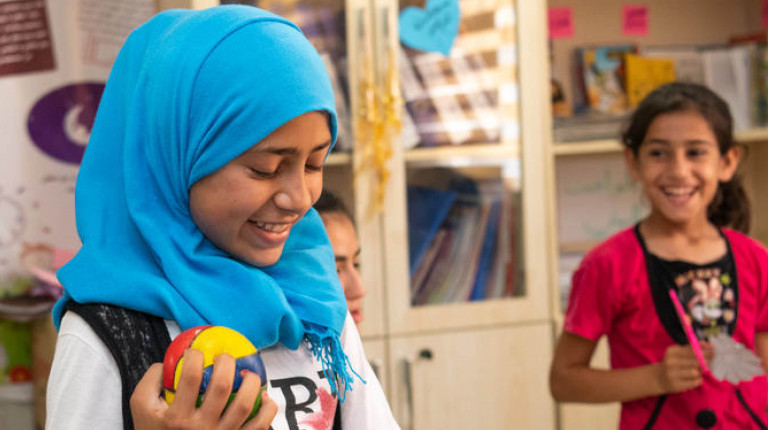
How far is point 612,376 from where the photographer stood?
161cm

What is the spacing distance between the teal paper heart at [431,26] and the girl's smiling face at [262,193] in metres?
1.28

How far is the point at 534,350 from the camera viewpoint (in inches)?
89.5

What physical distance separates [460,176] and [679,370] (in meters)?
0.87

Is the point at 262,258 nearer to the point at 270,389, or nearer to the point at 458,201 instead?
the point at 270,389

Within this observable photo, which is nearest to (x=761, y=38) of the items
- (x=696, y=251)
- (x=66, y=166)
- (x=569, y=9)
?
(x=569, y=9)

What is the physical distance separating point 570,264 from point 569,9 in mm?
815

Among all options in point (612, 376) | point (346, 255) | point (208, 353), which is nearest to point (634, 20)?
point (612, 376)

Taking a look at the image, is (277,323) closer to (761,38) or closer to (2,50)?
(2,50)

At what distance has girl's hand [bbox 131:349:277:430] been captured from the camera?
29.7 inches

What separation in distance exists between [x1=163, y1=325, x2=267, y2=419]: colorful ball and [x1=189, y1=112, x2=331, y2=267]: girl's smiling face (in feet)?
0.40

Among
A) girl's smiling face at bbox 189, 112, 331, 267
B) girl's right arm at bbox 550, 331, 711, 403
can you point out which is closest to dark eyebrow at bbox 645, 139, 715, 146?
girl's right arm at bbox 550, 331, 711, 403

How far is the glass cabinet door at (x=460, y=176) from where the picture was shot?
2.15m

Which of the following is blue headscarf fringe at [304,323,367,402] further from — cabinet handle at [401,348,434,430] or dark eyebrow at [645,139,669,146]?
cabinet handle at [401,348,434,430]

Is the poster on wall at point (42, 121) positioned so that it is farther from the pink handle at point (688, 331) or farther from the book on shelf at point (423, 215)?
the pink handle at point (688, 331)
